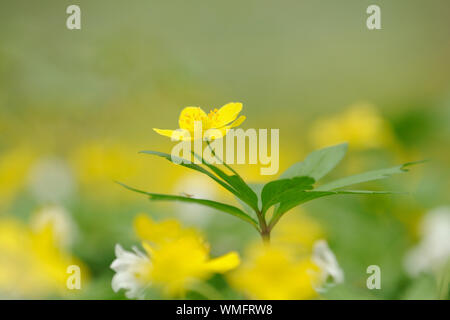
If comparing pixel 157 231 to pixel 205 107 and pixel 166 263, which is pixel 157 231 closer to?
pixel 166 263

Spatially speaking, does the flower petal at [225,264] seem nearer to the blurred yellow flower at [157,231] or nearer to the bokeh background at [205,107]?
the blurred yellow flower at [157,231]

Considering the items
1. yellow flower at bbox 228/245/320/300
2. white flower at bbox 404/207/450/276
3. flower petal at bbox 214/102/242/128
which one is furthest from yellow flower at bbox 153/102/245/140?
white flower at bbox 404/207/450/276

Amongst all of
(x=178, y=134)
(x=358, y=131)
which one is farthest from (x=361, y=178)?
(x=358, y=131)

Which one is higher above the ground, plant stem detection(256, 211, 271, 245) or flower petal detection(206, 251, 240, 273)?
plant stem detection(256, 211, 271, 245)

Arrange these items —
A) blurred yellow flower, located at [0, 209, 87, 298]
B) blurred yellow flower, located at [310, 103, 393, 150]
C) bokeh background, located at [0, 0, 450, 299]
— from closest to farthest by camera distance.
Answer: blurred yellow flower, located at [0, 209, 87, 298] < bokeh background, located at [0, 0, 450, 299] < blurred yellow flower, located at [310, 103, 393, 150]

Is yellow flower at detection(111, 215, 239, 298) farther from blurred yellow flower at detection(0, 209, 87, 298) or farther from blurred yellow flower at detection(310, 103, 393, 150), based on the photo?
blurred yellow flower at detection(310, 103, 393, 150)

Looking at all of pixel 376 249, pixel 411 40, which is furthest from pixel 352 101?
pixel 376 249
